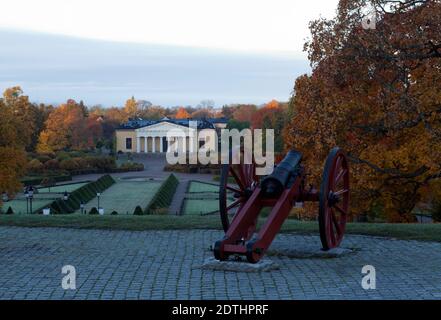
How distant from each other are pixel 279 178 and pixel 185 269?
1867 millimetres

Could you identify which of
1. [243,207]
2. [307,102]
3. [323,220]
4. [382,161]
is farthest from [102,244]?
[382,161]

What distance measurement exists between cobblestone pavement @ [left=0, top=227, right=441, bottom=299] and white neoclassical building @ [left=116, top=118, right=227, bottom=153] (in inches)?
3386

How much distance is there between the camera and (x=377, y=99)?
1673 centimetres

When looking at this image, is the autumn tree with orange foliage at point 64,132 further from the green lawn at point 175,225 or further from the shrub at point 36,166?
the green lawn at point 175,225

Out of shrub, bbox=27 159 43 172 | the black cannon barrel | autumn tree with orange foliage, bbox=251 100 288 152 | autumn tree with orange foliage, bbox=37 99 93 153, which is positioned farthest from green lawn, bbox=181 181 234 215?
autumn tree with orange foliage, bbox=37 99 93 153

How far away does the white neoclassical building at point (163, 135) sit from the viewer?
4038 inches

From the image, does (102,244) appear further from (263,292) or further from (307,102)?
(307,102)

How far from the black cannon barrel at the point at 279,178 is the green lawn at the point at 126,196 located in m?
22.1

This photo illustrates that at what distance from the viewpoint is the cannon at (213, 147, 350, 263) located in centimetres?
904

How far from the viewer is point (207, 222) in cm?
1370

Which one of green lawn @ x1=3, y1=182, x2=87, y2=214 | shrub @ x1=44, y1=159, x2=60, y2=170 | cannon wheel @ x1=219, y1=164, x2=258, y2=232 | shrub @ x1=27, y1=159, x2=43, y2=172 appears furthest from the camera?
shrub @ x1=44, y1=159, x2=60, y2=170

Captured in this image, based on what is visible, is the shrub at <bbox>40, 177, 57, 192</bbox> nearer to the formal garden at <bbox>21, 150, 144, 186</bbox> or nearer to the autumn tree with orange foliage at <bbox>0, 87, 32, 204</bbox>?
the formal garden at <bbox>21, 150, 144, 186</bbox>

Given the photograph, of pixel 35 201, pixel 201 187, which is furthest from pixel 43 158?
pixel 35 201
